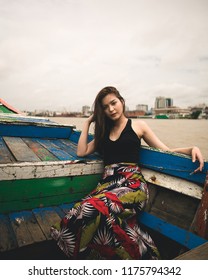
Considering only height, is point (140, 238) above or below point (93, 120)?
below

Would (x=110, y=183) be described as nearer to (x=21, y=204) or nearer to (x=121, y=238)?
(x=121, y=238)

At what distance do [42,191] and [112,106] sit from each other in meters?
1.15

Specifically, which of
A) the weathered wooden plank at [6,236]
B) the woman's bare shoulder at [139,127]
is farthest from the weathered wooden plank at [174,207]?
the weathered wooden plank at [6,236]

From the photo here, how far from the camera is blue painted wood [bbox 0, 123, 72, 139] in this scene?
311cm

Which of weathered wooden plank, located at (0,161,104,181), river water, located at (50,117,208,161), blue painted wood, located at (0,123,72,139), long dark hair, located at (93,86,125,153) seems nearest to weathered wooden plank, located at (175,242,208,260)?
weathered wooden plank, located at (0,161,104,181)

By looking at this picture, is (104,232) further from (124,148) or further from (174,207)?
(124,148)

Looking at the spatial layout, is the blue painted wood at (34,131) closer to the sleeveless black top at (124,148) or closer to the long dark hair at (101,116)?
the long dark hair at (101,116)

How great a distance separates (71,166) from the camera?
2.04 meters

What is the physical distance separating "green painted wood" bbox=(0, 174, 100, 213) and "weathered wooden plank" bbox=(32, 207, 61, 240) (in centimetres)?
6

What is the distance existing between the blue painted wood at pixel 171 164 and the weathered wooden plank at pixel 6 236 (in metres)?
1.38

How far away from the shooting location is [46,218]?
187cm

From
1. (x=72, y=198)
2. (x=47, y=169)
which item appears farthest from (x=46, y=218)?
(x=47, y=169)

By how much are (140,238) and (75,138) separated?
2271 mm
